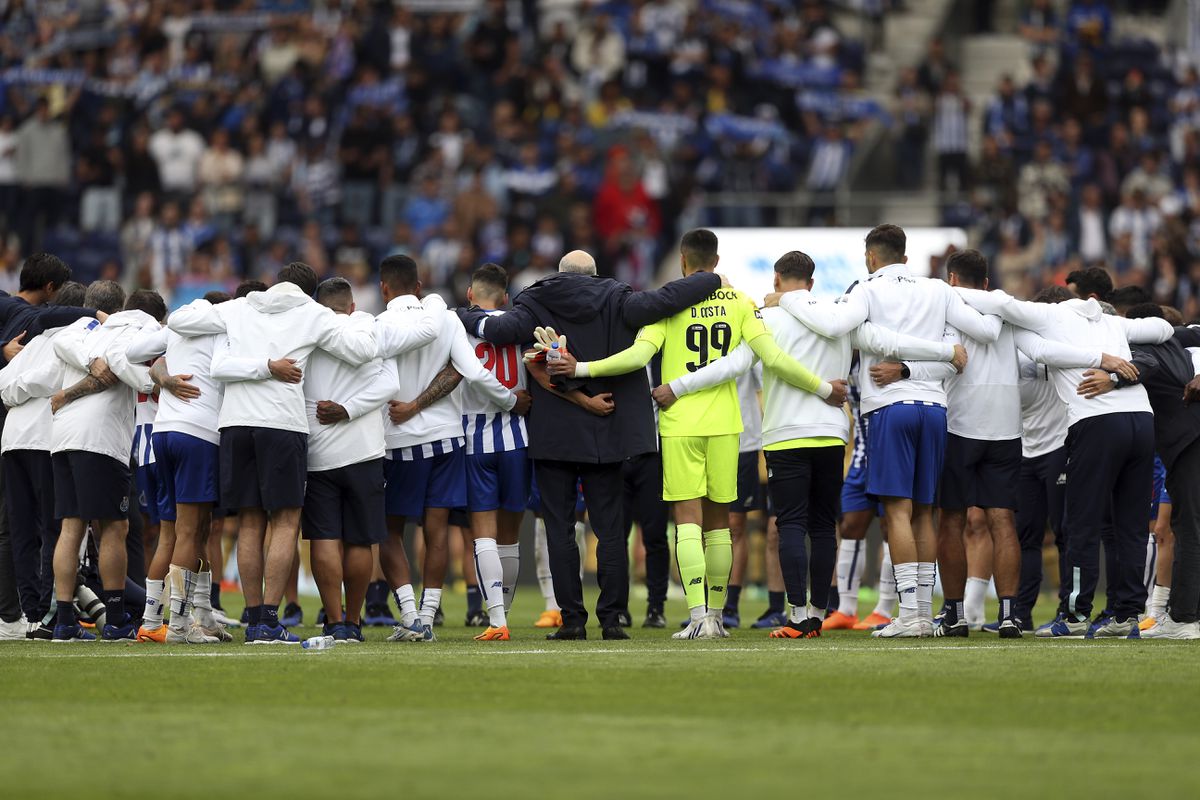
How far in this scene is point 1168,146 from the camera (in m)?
27.8

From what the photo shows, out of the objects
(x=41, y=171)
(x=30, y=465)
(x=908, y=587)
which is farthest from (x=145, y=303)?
(x=41, y=171)

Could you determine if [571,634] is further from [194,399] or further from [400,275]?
[194,399]

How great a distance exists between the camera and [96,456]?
40.5 feet

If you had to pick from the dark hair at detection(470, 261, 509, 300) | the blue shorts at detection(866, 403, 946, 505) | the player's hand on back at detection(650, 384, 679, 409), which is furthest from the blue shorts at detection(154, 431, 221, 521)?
the blue shorts at detection(866, 403, 946, 505)

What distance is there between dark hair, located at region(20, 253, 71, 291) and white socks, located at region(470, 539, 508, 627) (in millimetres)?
3484

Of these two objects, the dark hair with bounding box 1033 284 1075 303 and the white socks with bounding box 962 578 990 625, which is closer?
the white socks with bounding box 962 578 990 625

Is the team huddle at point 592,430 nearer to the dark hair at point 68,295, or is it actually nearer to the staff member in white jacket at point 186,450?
the staff member in white jacket at point 186,450

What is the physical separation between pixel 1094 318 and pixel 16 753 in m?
7.82

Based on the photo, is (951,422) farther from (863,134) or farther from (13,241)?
(13,241)

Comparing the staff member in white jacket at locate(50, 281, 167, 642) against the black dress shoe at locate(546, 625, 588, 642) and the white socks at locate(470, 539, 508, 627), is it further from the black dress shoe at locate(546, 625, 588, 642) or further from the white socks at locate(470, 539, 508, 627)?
the black dress shoe at locate(546, 625, 588, 642)

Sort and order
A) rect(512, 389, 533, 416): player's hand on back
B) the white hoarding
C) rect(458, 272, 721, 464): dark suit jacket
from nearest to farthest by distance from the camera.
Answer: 1. rect(458, 272, 721, 464): dark suit jacket
2. rect(512, 389, 533, 416): player's hand on back
3. the white hoarding

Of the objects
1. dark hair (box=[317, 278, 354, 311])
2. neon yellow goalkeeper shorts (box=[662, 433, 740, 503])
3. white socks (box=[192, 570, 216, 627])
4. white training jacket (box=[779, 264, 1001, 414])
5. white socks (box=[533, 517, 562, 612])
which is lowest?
white socks (box=[533, 517, 562, 612])

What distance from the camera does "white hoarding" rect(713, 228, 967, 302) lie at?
885 inches

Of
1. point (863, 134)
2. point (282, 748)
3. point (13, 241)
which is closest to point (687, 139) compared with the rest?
point (863, 134)
